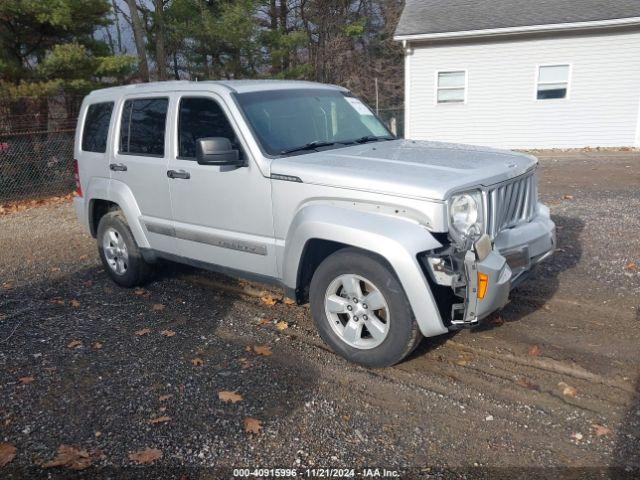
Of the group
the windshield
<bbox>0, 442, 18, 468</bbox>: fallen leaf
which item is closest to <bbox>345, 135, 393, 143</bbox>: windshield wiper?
the windshield

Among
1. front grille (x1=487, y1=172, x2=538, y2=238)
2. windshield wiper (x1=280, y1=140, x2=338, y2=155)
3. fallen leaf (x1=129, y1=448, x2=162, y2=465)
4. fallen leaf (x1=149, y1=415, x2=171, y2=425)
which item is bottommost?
fallen leaf (x1=149, y1=415, x2=171, y2=425)

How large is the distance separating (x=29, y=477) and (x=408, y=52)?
53.4 feet

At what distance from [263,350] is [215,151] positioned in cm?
158

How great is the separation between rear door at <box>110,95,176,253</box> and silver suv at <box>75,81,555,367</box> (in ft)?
0.06

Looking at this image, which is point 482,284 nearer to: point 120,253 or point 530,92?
point 120,253

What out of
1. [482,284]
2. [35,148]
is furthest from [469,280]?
[35,148]

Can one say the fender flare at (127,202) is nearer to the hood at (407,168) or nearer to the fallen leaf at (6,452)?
the hood at (407,168)

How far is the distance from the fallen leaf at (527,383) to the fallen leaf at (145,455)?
7.58ft

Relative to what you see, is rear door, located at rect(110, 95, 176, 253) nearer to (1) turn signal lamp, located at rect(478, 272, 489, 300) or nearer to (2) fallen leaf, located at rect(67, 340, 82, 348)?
(2) fallen leaf, located at rect(67, 340, 82, 348)

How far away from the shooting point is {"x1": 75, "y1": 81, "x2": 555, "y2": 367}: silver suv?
134 inches

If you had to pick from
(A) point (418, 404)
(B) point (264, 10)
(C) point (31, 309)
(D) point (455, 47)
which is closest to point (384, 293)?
(A) point (418, 404)

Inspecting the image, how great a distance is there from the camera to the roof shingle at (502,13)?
1509 cm

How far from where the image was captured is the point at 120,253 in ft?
19.0

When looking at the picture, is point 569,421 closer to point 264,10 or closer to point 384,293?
point 384,293
